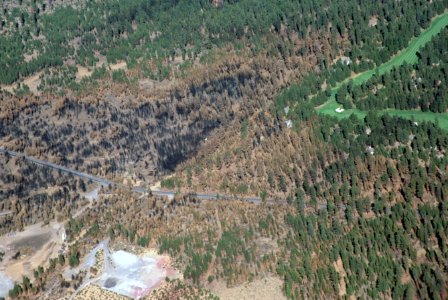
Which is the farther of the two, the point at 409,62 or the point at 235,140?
the point at 409,62

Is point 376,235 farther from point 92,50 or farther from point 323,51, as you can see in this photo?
point 92,50

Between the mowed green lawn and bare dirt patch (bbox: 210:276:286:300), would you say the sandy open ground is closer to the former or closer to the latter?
bare dirt patch (bbox: 210:276:286:300)

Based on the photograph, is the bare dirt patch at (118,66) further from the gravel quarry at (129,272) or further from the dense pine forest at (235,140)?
the gravel quarry at (129,272)

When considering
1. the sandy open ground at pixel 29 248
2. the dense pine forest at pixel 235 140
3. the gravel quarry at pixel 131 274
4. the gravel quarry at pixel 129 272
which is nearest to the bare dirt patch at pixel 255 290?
the dense pine forest at pixel 235 140

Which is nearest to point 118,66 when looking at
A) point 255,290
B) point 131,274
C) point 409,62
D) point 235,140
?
point 235,140

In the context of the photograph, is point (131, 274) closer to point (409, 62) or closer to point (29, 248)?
point (29, 248)

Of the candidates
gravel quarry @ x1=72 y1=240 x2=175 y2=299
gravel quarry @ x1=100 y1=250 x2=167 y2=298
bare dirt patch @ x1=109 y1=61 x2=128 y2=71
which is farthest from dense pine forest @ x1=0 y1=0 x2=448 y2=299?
gravel quarry @ x1=100 y1=250 x2=167 y2=298
